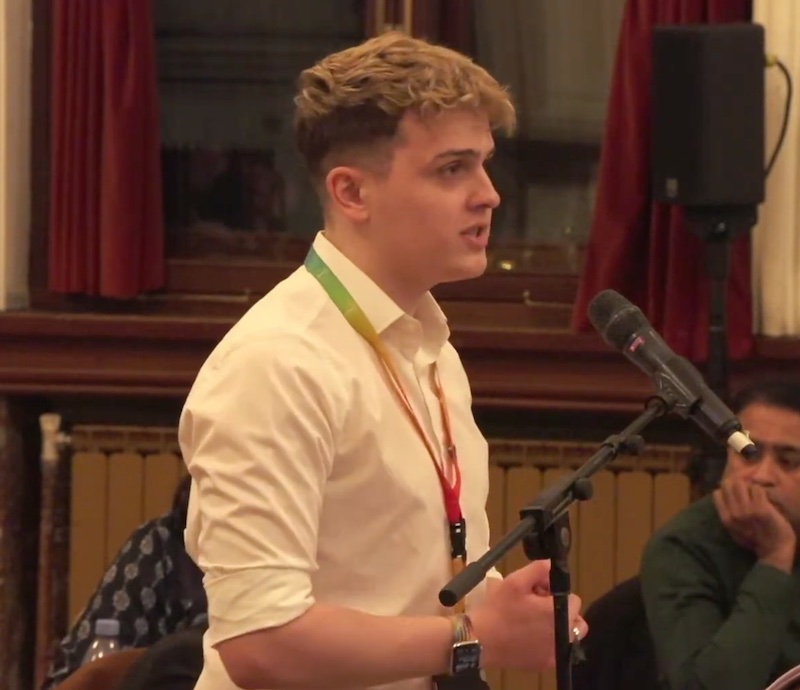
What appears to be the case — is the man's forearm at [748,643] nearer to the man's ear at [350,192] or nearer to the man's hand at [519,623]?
the man's hand at [519,623]

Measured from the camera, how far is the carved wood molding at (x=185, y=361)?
3.47 metres

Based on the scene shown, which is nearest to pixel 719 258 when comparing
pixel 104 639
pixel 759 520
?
pixel 759 520

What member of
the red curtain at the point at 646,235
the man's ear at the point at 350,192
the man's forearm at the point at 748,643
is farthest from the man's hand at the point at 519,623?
the red curtain at the point at 646,235

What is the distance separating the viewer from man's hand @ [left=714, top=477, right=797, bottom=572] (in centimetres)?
251

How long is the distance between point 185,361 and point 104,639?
2.86ft

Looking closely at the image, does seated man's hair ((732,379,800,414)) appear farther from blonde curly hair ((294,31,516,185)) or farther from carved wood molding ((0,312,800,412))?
blonde curly hair ((294,31,516,185))

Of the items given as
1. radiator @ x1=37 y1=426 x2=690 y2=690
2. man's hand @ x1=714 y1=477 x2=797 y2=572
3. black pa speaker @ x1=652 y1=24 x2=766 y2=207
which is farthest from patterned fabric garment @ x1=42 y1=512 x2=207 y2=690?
black pa speaker @ x1=652 y1=24 x2=766 y2=207

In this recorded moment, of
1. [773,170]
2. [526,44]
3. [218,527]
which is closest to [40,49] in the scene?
[526,44]

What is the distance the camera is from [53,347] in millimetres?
3619

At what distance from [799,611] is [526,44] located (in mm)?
1764

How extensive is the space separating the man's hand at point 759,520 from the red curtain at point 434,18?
63.2 inches

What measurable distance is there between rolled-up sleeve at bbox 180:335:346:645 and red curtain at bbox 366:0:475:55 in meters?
2.47

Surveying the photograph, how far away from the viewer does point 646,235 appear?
344cm

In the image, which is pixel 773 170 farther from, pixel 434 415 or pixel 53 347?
pixel 434 415
